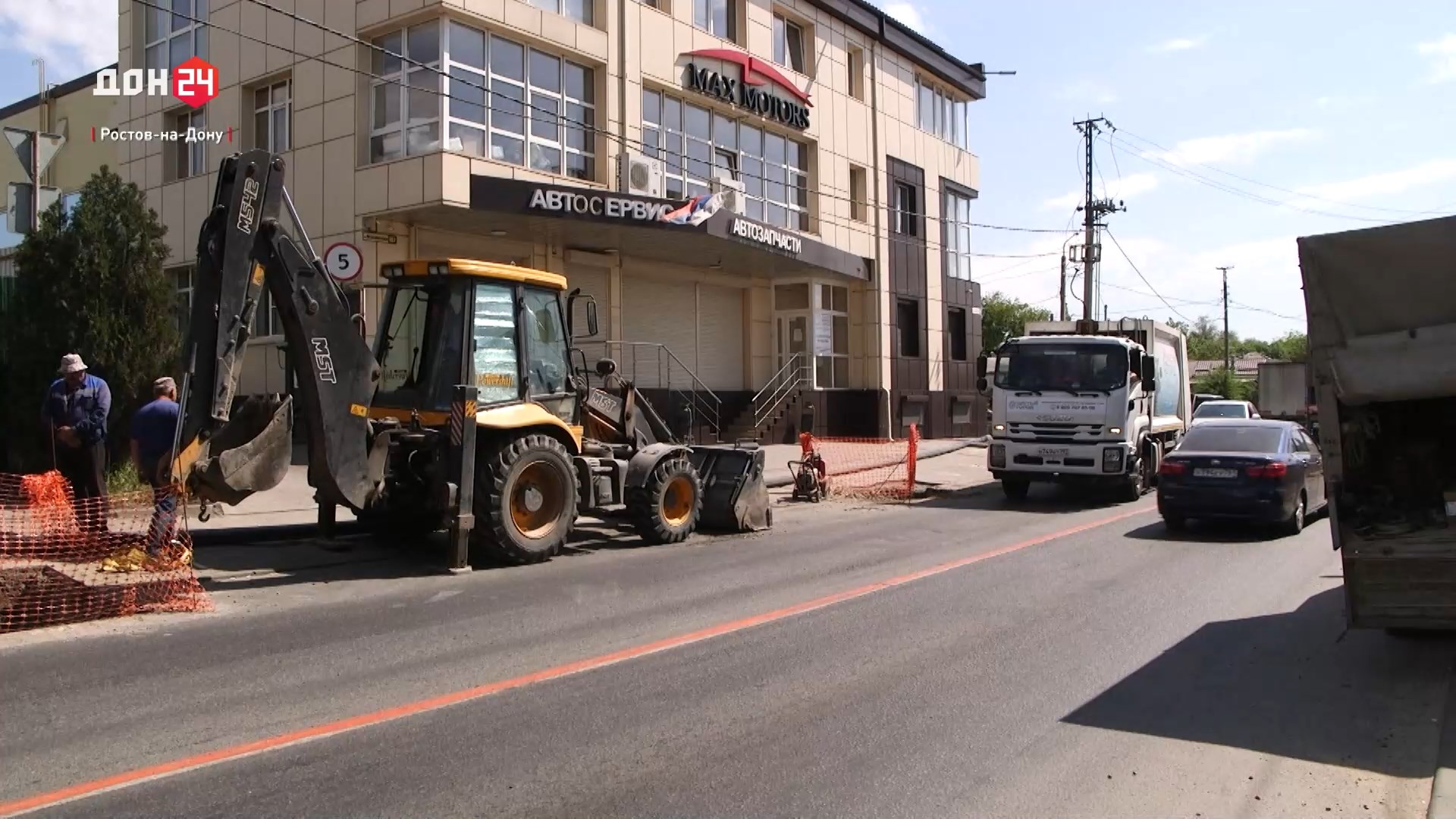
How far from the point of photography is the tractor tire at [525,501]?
10.3 meters

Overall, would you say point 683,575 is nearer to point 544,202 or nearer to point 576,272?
point 544,202

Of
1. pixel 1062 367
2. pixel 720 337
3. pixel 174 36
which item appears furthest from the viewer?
pixel 720 337

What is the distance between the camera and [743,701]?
604 cm

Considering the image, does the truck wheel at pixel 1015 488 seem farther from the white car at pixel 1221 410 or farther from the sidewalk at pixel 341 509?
the white car at pixel 1221 410

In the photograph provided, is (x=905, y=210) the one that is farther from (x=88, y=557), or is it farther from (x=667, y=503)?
(x=88, y=557)

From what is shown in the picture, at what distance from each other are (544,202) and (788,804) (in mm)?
15294

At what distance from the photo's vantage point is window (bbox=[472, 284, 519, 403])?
35.0ft

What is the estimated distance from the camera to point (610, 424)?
42.1 feet

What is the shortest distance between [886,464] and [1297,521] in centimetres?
968

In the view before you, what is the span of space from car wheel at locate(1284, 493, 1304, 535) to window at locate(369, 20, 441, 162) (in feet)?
48.3

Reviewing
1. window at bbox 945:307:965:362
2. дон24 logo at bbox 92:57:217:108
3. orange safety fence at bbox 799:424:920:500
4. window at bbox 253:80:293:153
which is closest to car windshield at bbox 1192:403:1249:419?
window at bbox 945:307:965:362

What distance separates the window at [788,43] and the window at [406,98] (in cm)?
1133

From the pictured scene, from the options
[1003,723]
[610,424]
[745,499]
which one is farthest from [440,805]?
[745,499]

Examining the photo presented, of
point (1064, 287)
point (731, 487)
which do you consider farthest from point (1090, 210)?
point (731, 487)
